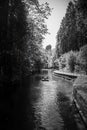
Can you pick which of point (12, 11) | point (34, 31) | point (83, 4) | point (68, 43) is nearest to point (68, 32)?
point (68, 43)

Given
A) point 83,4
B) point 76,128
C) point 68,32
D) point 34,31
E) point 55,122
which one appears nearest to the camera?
point 76,128

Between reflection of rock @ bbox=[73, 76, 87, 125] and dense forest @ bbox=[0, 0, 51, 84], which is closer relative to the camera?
reflection of rock @ bbox=[73, 76, 87, 125]

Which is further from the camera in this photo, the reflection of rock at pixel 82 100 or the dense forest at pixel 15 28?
the dense forest at pixel 15 28

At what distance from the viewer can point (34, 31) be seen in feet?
98.6

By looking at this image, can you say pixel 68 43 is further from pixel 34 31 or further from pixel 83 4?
pixel 83 4

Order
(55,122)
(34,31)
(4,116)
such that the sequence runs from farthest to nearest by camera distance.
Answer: (34,31) → (4,116) → (55,122)

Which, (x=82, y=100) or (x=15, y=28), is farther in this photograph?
(x=15, y=28)

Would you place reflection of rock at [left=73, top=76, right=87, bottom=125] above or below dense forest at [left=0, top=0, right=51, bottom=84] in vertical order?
below

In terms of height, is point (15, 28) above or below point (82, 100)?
above

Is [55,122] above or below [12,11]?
below

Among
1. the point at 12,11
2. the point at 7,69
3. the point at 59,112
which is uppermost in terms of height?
the point at 12,11

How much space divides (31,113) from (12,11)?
19.7m

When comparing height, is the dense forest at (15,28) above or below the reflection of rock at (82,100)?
above

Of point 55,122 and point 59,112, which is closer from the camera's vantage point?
point 55,122
